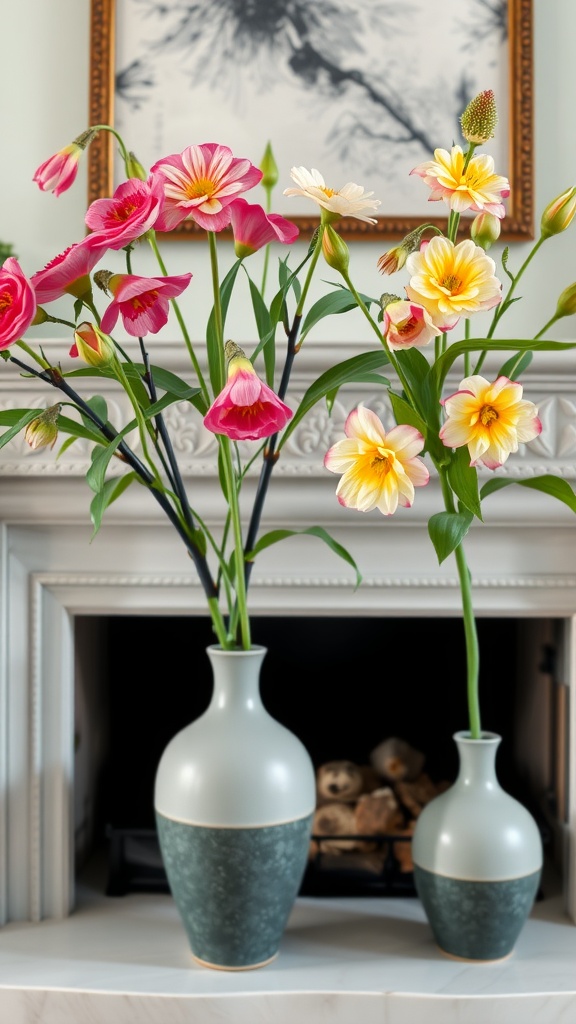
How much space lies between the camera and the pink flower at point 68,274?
78 centimetres

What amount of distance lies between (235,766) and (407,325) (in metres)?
0.53

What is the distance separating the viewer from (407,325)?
2.62 feet

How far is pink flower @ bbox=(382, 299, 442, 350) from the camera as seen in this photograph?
0.78 meters

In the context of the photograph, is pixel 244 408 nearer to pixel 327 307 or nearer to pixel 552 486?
pixel 327 307

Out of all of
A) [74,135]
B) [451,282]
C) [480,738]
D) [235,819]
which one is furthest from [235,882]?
[74,135]

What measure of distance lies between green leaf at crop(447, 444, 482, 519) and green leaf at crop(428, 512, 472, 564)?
17 millimetres

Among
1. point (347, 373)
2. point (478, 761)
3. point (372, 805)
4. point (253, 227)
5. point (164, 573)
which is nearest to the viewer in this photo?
point (253, 227)

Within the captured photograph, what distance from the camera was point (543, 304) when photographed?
4.37ft

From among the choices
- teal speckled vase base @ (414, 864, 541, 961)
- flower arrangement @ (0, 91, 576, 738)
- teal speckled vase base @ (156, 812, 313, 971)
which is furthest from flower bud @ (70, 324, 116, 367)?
teal speckled vase base @ (414, 864, 541, 961)

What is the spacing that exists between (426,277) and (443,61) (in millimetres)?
732

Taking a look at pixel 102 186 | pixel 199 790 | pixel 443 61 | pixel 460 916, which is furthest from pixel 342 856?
pixel 443 61

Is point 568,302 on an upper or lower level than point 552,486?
upper

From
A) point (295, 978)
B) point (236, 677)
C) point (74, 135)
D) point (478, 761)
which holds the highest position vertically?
point (74, 135)

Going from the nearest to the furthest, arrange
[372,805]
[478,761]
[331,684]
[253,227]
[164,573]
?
[253,227], [478,761], [164,573], [372,805], [331,684]
